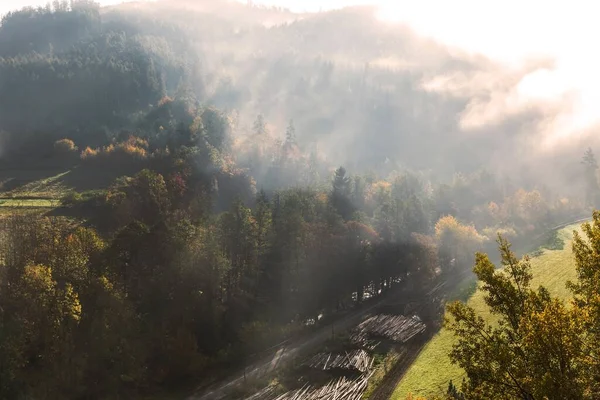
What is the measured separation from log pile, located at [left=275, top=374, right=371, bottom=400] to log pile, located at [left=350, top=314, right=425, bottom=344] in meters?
14.7

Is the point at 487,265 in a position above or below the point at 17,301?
below

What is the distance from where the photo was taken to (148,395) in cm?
5438

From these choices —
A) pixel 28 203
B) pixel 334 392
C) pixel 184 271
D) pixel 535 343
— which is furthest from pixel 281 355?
pixel 28 203

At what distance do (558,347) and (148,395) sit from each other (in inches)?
2096

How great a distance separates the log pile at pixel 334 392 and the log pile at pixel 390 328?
14652 millimetres

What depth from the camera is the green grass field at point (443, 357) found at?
5397cm

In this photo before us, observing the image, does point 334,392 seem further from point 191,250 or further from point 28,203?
point 28,203

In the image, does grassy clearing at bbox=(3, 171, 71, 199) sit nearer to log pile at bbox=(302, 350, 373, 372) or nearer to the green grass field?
Result: log pile at bbox=(302, 350, 373, 372)

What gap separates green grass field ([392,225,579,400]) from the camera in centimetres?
5397

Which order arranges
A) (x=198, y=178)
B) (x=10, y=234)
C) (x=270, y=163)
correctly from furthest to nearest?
(x=270, y=163)
(x=198, y=178)
(x=10, y=234)

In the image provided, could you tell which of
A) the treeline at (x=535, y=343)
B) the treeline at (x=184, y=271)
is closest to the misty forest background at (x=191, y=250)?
the treeline at (x=184, y=271)

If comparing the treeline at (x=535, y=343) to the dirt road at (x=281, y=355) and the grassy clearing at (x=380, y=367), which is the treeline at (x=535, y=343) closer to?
the grassy clearing at (x=380, y=367)

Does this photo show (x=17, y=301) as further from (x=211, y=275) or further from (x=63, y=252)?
(x=211, y=275)

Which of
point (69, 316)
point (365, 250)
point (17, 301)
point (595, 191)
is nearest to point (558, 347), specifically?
point (69, 316)
